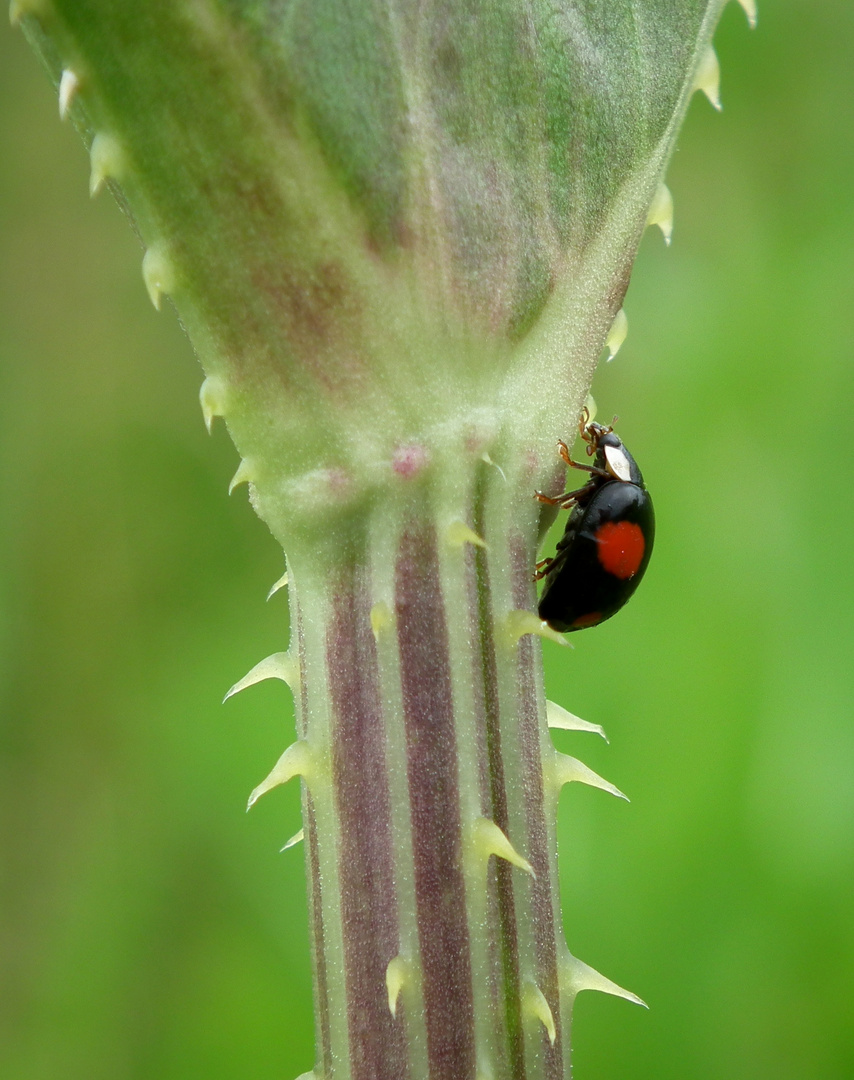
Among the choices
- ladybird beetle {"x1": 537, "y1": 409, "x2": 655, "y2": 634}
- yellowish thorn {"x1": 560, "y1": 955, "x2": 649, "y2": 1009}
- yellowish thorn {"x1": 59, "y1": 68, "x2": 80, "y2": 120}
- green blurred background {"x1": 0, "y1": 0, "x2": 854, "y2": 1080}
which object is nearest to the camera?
yellowish thorn {"x1": 59, "y1": 68, "x2": 80, "y2": 120}

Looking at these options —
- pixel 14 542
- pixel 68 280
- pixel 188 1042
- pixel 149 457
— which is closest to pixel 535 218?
pixel 188 1042

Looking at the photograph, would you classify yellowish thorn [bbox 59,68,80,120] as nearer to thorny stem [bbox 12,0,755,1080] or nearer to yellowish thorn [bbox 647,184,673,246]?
thorny stem [bbox 12,0,755,1080]

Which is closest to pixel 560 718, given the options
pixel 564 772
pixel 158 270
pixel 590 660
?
pixel 564 772

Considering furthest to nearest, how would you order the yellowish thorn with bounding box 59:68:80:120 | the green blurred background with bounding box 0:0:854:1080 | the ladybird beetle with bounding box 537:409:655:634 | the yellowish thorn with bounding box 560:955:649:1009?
the green blurred background with bounding box 0:0:854:1080 < the ladybird beetle with bounding box 537:409:655:634 < the yellowish thorn with bounding box 560:955:649:1009 < the yellowish thorn with bounding box 59:68:80:120

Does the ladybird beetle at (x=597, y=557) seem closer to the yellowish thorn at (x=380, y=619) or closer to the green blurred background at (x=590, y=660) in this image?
the yellowish thorn at (x=380, y=619)

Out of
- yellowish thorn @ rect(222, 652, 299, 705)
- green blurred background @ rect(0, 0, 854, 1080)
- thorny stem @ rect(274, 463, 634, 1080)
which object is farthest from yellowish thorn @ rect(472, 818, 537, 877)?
green blurred background @ rect(0, 0, 854, 1080)

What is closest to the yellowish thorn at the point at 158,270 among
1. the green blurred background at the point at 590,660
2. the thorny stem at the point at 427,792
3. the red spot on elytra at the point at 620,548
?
the thorny stem at the point at 427,792

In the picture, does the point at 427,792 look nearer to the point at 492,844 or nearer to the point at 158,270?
the point at 492,844
